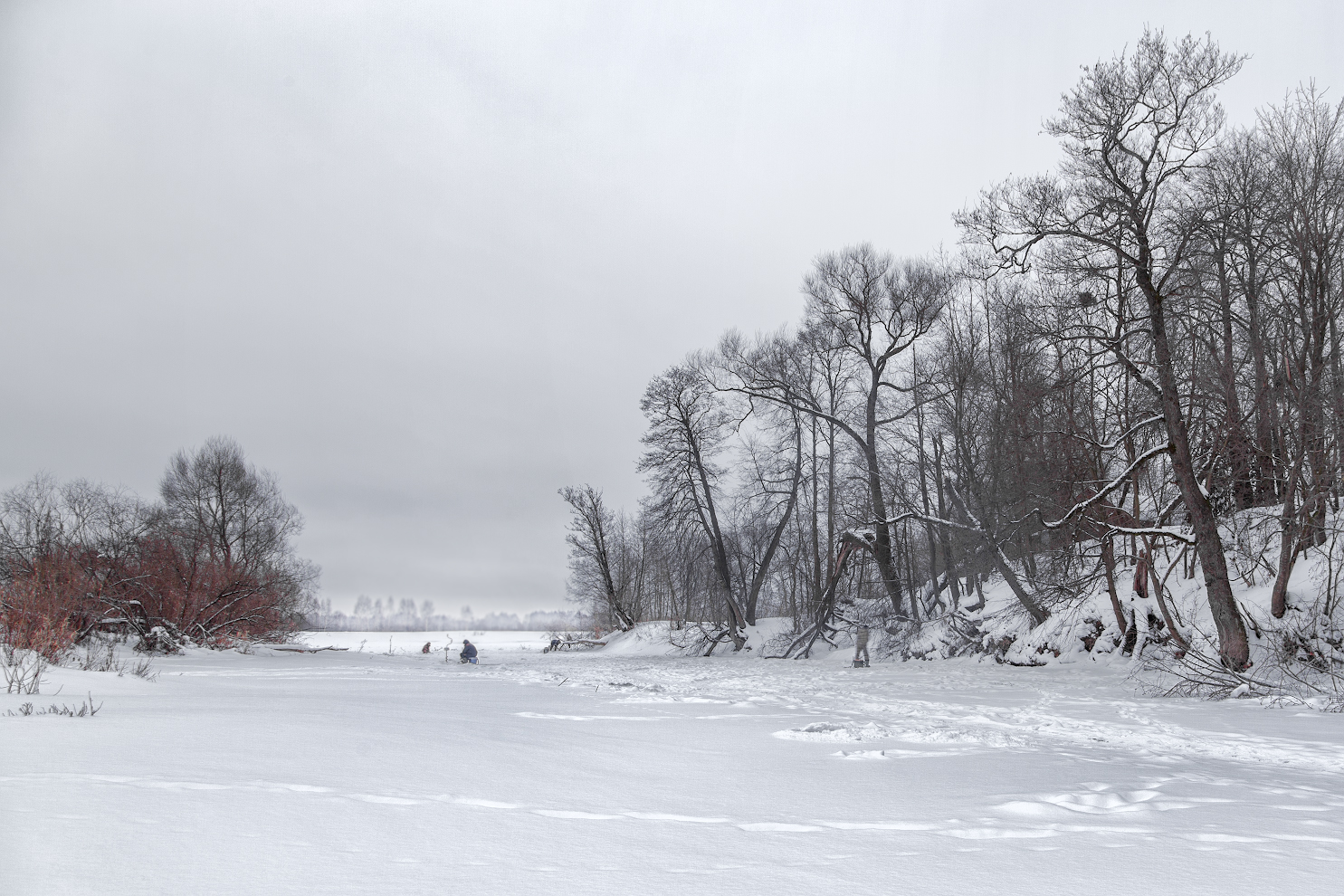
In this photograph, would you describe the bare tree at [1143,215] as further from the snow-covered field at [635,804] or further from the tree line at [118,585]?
the tree line at [118,585]

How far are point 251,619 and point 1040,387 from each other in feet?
81.9

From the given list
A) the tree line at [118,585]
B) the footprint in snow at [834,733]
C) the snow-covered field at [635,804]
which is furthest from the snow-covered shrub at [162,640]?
the footprint in snow at [834,733]

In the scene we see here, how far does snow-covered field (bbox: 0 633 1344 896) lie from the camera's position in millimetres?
2371

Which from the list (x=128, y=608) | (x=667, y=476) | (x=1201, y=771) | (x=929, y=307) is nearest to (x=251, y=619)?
(x=128, y=608)

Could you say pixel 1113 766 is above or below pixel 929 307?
below

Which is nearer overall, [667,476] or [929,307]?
[929,307]

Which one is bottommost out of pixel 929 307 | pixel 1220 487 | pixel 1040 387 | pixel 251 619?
pixel 251 619

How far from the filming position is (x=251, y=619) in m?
26.6

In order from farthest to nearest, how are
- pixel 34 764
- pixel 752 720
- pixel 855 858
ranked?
pixel 752 720 < pixel 34 764 < pixel 855 858

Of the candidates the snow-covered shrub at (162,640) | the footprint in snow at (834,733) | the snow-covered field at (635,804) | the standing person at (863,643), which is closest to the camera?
the snow-covered field at (635,804)

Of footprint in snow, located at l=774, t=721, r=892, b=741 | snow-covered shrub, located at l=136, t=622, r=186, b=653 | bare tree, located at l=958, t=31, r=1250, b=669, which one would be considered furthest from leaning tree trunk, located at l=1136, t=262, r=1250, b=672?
snow-covered shrub, located at l=136, t=622, r=186, b=653

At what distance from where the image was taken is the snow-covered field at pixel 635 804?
237 cm

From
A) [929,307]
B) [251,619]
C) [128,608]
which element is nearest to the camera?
[128,608]

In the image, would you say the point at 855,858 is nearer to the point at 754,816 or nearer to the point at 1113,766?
the point at 754,816
